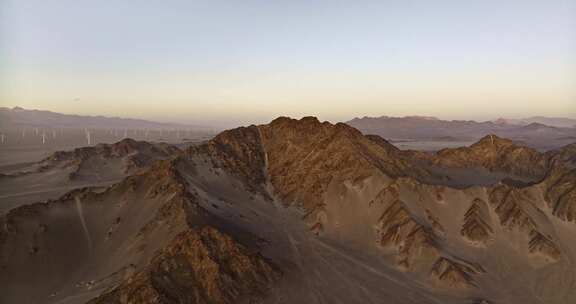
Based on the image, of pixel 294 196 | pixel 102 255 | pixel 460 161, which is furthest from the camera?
pixel 460 161

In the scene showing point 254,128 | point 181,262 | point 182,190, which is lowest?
point 181,262

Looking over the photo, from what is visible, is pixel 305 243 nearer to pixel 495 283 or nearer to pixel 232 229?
pixel 232 229

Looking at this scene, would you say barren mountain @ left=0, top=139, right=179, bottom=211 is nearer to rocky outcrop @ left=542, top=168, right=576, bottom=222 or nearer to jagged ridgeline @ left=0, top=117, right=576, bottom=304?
jagged ridgeline @ left=0, top=117, right=576, bottom=304

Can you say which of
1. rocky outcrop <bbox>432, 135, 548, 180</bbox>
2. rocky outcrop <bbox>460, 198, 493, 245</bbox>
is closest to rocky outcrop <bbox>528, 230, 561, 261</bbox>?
rocky outcrop <bbox>460, 198, 493, 245</bbox>

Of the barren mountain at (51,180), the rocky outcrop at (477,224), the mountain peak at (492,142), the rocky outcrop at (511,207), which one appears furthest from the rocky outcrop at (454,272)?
the barren mountain at (51,180)

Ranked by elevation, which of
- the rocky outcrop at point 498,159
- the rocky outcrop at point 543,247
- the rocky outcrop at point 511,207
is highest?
the rocky outcrop at point 498,159

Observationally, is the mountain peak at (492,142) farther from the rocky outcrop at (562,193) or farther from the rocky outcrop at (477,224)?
the rocky outcrop at (477,224)

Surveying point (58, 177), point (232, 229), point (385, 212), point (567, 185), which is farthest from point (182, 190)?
point (58, 177)
